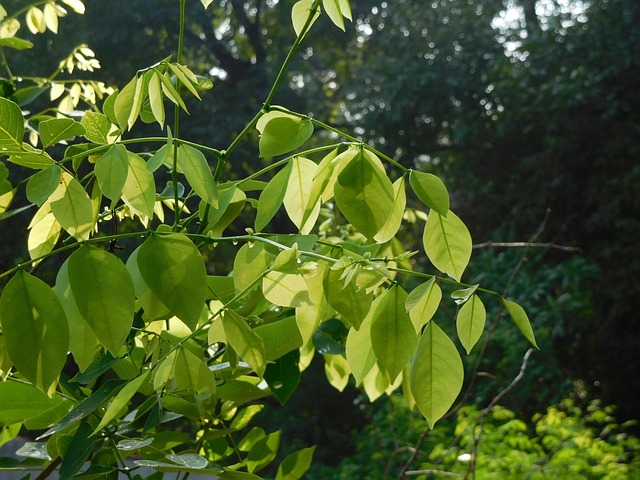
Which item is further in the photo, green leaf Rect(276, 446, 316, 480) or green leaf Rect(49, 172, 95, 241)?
green leaf Rect(276, 446, 316, 480)

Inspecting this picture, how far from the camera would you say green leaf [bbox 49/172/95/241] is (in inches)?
12.2

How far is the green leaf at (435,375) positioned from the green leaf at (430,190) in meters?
0.05

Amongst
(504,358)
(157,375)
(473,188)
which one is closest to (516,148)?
(473,188)

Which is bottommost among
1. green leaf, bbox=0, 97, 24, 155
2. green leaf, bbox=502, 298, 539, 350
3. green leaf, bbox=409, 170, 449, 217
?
green leaf, bbox=502, 298, 539, 350

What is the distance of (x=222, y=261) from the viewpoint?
539cm

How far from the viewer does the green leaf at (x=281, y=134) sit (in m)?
0.34

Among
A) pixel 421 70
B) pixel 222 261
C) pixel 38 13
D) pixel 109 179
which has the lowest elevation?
pixel 222 261

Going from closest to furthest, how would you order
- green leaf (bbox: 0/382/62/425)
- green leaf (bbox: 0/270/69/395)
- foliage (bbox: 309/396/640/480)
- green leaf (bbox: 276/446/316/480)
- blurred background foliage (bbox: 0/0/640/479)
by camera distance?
green leaf (bbox: 0/270/69/395) → green leaf (bbox: 0/382/62/425) → green leaf (bbox: 276/446/316/480) → foliage (bbox: 309/396/640/480) → blurred background foliage (bbox: 0/0/640/479)

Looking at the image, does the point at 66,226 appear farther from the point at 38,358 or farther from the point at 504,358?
the point at 504,358

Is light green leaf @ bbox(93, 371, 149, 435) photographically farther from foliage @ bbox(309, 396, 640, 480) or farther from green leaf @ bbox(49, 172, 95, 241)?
foliage @ bbox(309, 396, 640, 480)

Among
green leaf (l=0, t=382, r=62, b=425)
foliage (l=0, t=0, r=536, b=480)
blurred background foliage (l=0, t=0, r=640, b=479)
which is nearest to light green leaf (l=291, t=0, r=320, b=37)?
foliage (l=0, t=0, r=536, b=480)

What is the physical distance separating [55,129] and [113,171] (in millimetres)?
46

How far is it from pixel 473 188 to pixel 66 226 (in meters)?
→ 5.48

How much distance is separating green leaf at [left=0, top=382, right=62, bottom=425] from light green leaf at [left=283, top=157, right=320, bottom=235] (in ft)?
0.50
